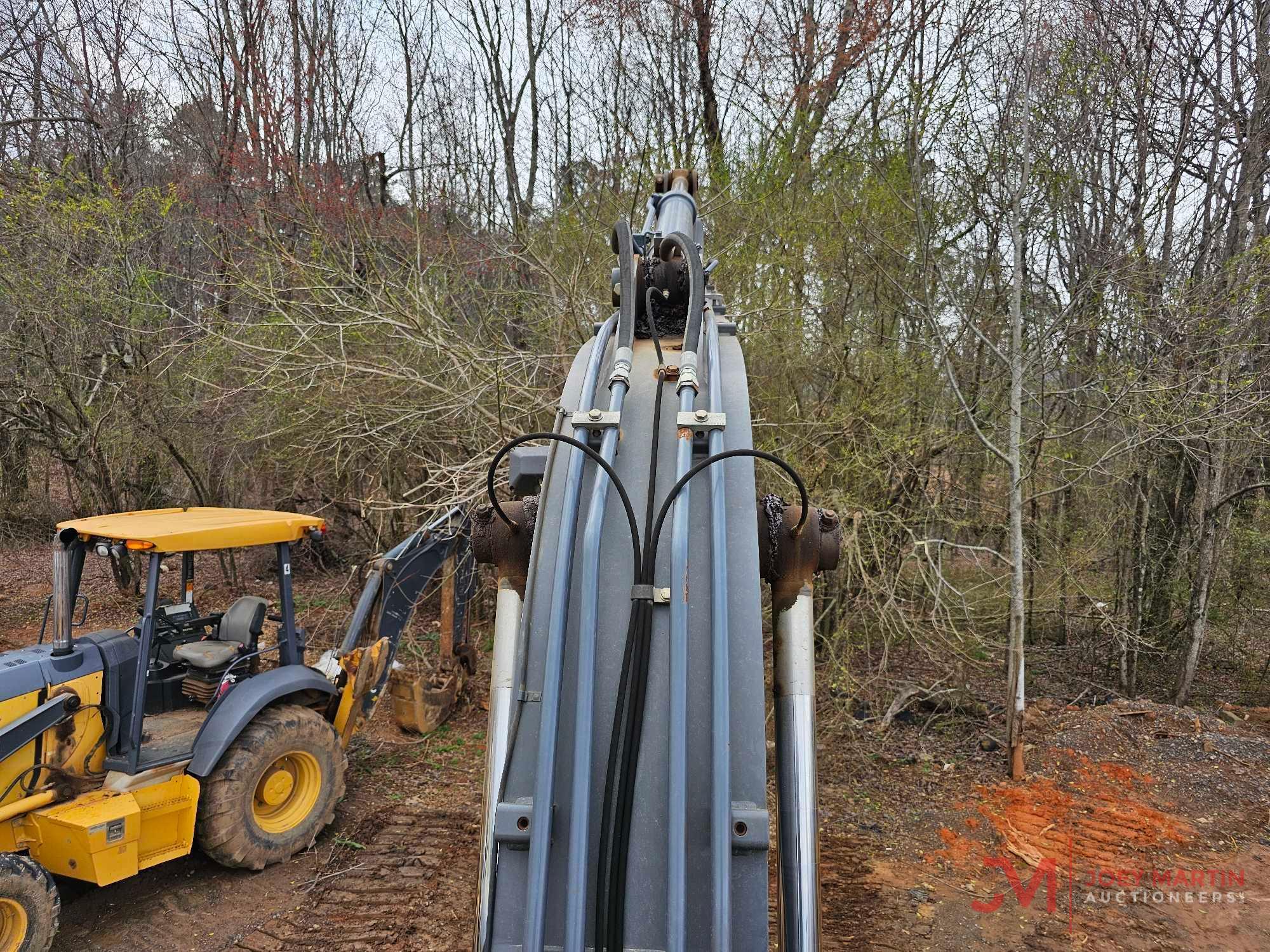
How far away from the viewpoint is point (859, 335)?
28.9 feet

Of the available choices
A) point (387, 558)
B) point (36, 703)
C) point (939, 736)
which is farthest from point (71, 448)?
point (939, 736)

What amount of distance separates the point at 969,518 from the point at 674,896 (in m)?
7.82

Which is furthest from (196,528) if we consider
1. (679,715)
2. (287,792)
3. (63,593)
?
(679,715)

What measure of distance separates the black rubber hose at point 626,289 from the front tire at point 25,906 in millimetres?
3837

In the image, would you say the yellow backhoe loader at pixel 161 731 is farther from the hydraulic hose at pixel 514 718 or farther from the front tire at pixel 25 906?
the hydraulic hose at pixel 514 718

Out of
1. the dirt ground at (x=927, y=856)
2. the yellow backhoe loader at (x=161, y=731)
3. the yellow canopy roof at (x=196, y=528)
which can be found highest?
the yellow canopy roof at (x=196, y=528)

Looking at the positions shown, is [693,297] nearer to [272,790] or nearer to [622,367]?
[622,367]

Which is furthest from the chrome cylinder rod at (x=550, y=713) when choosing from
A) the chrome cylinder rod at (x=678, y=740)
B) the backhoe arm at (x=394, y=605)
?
the backhoe arm at (x=394, y=605)

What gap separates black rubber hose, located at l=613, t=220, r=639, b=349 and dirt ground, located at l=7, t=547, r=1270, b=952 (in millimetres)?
3453

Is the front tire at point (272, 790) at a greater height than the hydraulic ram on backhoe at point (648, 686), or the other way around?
the hydraulic ram on backhoe at point (648, 686)

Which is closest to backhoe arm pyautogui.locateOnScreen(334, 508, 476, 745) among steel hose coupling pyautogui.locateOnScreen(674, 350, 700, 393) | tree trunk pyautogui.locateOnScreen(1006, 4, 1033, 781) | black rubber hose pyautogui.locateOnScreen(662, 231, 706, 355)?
black rubber hose pyautogui.locateOnScreen(662, 231, 706, 355)

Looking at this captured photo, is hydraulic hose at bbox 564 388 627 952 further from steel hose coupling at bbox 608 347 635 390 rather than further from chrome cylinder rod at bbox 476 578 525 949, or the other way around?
steel hose coupling at bbox 608 347 635 390

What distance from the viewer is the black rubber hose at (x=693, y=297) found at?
7.48 feet

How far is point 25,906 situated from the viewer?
3.75 m
